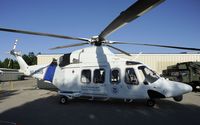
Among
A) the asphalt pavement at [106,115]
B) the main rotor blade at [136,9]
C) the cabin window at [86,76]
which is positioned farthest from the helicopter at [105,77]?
the main rotor blade at [136,9]

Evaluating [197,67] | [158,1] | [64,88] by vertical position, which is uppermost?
[158,1]

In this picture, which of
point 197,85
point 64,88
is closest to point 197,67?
point 197,85

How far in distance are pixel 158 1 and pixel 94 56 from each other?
7.23 m

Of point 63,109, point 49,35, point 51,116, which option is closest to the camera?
point 49,35

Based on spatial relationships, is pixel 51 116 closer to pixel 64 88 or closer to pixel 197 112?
pixel 64 88

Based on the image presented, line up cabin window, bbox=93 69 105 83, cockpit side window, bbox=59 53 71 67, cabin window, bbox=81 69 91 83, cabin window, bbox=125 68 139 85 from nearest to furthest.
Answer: cabin window, bbox=125 68 139 85
cabin window, bbox=93 69 105 83
cabin window, bbox=81 69 91 83
cockpit side window, bbox=59 53 71 67

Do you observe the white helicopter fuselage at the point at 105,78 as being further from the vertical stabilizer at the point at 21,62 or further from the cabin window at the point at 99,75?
the vertical stabilizer at the point at 21,62

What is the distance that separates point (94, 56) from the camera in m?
10.6

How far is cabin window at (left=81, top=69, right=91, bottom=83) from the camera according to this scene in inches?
420

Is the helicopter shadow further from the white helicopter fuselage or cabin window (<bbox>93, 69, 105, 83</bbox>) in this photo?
cabin window (<bbox>93, 69, 105, 83</bbox>)

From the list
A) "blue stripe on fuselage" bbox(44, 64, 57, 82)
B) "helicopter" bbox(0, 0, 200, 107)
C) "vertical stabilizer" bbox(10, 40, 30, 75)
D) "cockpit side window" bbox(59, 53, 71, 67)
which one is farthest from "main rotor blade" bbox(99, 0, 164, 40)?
"vertical stabilizer" bbox(10, 40, 30, 75)

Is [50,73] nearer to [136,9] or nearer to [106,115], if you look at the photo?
[106,115]

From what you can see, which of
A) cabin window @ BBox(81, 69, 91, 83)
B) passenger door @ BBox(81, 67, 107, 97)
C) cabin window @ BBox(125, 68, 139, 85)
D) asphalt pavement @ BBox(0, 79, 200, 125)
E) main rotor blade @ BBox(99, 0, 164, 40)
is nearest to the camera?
main rotor blade @ BBox(99, 0, 164, 40)

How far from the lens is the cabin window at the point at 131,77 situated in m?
9.59
